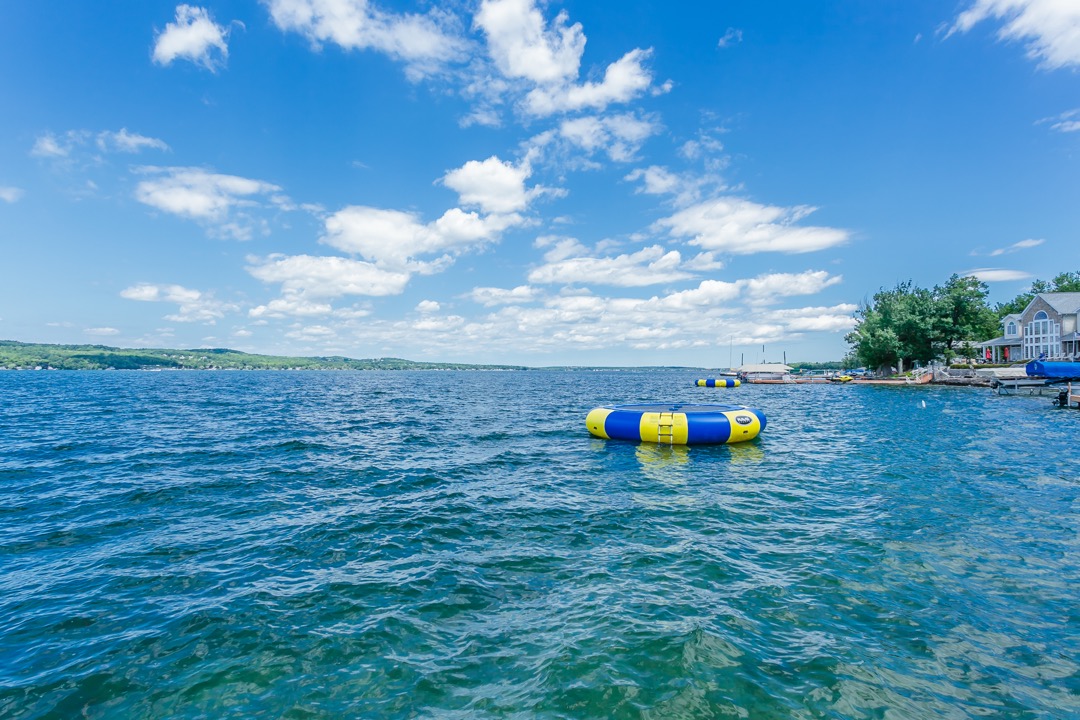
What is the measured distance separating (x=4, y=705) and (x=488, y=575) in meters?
5.96

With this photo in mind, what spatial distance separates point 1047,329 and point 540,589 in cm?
8592

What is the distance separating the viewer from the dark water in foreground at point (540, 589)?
545 centimetres

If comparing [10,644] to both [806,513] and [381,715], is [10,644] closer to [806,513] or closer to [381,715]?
[381,715]

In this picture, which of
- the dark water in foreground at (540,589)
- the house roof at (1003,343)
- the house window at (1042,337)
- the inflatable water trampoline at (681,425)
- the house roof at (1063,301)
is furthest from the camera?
the house roof at (1003,343)

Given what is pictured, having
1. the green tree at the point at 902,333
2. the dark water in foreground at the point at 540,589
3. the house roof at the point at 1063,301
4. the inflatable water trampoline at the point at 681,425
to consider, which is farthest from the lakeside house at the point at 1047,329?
the dark water in foreground at the point at 540,589

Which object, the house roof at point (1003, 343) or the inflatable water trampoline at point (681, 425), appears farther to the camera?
the house roof at point (1003, 343)

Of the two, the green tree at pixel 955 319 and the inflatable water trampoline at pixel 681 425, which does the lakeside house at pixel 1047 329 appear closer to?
the green tree at pixel 955 319

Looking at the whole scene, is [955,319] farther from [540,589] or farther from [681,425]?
[540,589]

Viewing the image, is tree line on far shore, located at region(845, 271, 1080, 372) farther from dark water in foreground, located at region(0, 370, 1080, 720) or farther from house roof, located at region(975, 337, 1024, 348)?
dark water in foreground, located at region(0, 370, 1080, 720)

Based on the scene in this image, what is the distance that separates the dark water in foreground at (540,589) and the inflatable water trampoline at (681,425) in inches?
142

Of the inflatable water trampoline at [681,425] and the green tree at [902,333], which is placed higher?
the green tree at [902,333]

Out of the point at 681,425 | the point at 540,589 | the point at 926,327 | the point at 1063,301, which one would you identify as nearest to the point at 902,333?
the point at 926,327

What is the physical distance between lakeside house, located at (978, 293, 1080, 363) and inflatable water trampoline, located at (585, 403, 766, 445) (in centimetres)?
6219

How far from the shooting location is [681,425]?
21.5m
